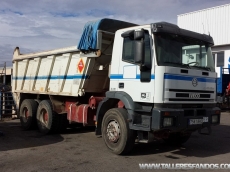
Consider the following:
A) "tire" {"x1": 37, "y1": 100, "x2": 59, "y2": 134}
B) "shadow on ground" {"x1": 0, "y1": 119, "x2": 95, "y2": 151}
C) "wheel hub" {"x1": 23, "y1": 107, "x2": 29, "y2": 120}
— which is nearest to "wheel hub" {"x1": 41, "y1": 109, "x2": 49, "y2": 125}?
"tire" {"x1": 37, "y1": 100, "x2": 59, "y2": 134}

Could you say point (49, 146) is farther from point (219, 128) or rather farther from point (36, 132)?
point (219, 128)

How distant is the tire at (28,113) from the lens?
11.0m

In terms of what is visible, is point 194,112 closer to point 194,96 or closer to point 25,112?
point 194,96

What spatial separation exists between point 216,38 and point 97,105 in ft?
58.8

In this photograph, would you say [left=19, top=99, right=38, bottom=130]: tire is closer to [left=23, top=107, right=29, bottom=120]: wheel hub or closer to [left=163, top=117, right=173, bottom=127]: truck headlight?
[left=23, top=107, right=29, bottom=120]: wheel hub

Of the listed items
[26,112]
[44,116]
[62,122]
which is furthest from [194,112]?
[26,112]

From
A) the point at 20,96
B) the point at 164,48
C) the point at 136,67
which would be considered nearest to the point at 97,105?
the point at 136,67

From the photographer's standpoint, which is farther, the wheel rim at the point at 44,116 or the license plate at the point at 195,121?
the wheel rim at the point at 44,116

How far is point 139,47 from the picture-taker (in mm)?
6480

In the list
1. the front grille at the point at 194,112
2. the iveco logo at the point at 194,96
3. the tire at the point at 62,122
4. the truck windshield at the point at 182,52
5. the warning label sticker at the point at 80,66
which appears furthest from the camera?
the tire at the point at 62,122

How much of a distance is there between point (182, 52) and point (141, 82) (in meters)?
1.16

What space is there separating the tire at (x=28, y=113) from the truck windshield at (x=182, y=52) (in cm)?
609

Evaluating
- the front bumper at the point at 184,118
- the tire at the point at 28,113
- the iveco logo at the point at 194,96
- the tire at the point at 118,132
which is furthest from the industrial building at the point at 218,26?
the tire at the point at 118,132

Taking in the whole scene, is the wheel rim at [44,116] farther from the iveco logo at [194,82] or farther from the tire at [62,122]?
the iveco logo at [194,82]
